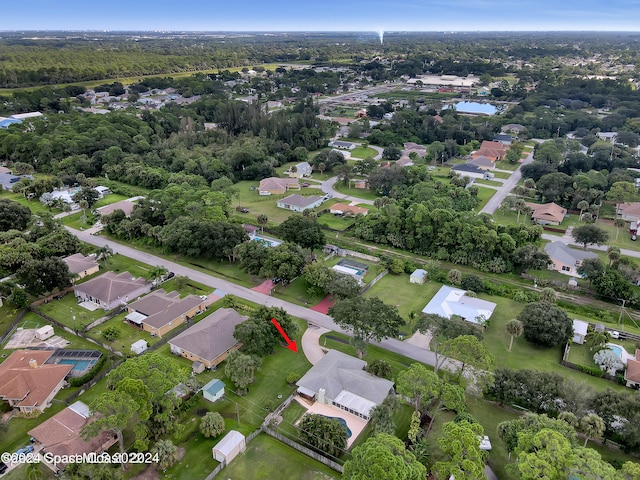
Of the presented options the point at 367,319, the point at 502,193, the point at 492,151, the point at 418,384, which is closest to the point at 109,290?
the point at 367,319

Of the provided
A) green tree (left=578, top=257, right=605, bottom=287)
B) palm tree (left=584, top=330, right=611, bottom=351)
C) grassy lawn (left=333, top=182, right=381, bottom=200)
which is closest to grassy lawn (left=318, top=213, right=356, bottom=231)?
grassy lawn (left=333, top=182, right=381, bottom=200)

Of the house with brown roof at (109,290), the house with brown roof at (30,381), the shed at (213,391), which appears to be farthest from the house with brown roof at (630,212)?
the house with brown roof at (30,381)

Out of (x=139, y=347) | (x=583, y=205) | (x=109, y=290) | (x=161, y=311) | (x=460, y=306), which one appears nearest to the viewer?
(x=139, y=347)

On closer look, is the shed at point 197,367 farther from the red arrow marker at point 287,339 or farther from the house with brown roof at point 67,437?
the house with brown roof at point 67,437

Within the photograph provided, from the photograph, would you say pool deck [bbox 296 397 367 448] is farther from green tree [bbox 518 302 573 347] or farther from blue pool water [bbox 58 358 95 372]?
green tree [bbox 518 302 573 347]

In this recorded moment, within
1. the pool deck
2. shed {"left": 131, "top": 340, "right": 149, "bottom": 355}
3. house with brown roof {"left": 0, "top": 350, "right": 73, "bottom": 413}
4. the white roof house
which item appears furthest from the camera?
the white roof house

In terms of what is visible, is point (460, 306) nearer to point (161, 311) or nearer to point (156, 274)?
point (161, 311)
